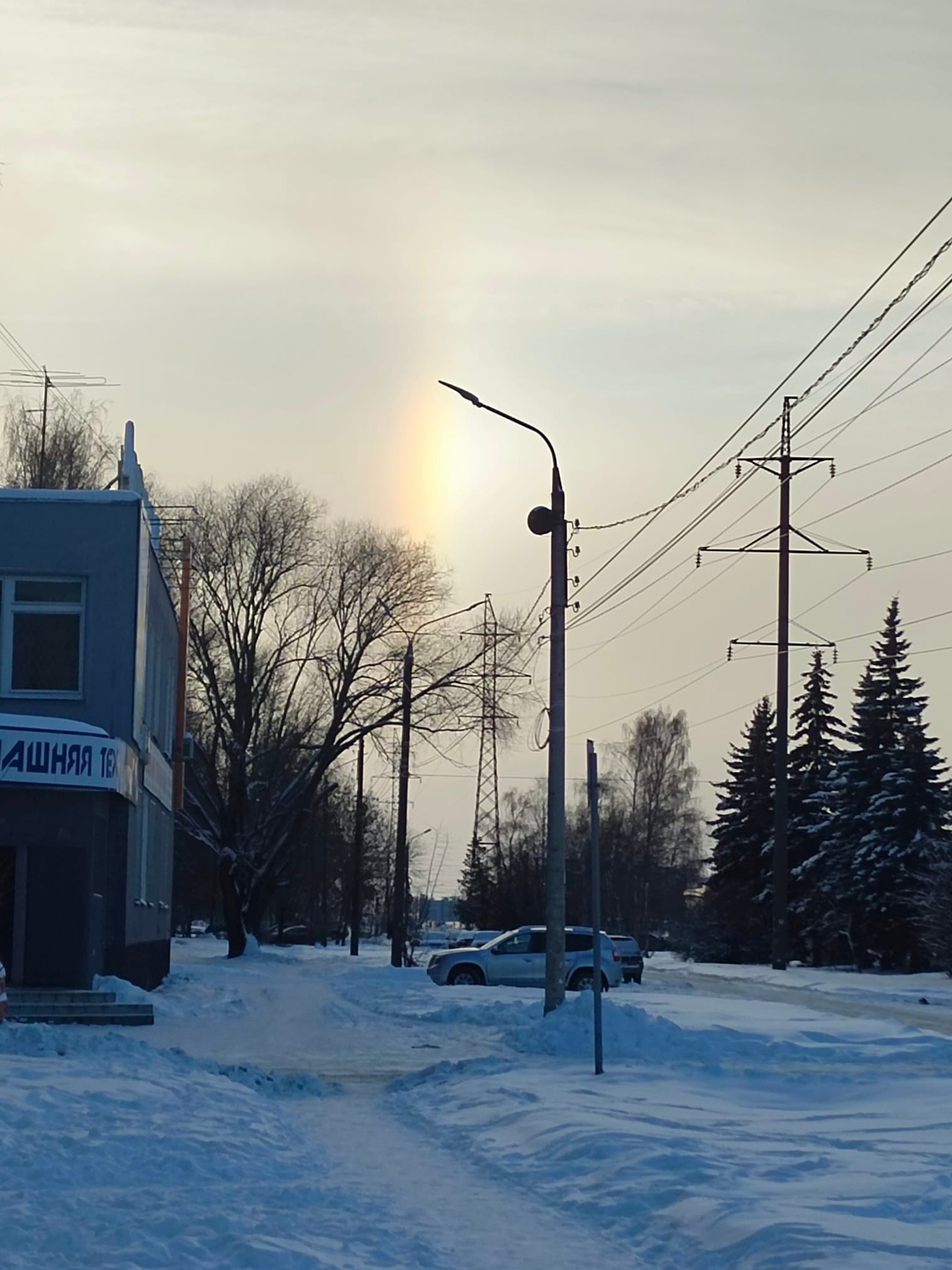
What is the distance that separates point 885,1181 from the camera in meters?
9.77

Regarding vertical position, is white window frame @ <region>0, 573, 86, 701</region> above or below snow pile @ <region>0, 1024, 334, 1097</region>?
above

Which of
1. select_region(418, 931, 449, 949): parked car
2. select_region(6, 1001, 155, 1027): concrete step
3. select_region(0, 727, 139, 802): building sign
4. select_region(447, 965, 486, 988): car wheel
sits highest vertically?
select_region(0, 727, 139, 802): building sign

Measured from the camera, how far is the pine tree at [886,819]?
1973 inches

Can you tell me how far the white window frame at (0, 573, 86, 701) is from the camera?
2677cm

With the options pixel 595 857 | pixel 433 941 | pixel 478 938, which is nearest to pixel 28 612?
pixel 595 857

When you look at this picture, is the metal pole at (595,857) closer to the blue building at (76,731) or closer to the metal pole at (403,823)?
the blue building at (76,731)

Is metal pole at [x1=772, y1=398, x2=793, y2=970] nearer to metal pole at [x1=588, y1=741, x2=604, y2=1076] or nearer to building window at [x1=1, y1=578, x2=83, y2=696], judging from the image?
building window at [x1=1, y1=578, x2=83, y2=696]

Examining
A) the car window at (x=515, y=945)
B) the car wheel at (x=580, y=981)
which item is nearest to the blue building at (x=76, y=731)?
the car window at (x=515, y=945)

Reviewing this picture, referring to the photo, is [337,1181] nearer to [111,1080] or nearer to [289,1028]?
[111,1080]

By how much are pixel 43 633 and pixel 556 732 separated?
10105mm

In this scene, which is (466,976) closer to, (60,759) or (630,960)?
(630,960)

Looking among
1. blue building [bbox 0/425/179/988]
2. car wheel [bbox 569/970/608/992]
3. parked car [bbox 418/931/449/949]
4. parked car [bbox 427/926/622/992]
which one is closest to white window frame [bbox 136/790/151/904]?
blue building [bbox 0/425/179/988]

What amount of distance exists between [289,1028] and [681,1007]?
288 inches

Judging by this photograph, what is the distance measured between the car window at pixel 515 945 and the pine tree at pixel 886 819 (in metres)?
16.7
